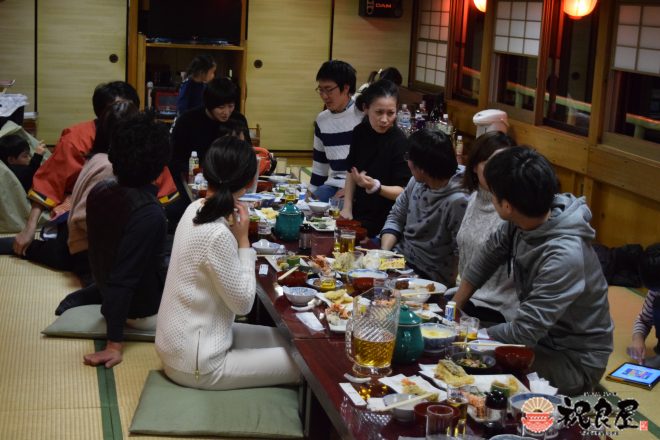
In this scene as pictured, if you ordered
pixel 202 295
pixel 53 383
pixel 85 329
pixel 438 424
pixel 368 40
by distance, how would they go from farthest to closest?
pixel 368 40 < pixel 85 329 < pixel 53 383 < pixel 202 295 < pixel 438 424

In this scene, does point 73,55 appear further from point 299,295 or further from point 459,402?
point 459,402

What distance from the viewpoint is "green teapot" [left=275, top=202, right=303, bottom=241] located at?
4188 mm

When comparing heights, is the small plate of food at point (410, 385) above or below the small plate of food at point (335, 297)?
below

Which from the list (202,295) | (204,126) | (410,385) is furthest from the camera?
(204,126)

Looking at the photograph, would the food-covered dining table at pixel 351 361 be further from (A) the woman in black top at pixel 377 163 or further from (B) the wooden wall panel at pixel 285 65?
(B) the wooden wall panel at pixel 285 65

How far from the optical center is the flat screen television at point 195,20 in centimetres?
962

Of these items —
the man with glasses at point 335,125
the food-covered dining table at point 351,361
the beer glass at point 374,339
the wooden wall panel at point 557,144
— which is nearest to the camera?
the food-covered dining table at point 351,361

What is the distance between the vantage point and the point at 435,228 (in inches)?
161

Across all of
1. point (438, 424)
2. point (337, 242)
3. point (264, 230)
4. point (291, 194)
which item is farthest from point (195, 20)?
point (438, 424)

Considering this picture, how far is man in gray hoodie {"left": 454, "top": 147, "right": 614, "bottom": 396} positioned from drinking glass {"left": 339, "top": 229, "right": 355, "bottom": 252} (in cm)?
93

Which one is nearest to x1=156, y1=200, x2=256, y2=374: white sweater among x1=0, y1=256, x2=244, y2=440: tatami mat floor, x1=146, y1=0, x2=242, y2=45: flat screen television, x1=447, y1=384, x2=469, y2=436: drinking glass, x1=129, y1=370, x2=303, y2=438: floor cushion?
x1=129, y1=370, x2=303, y2=438: floor cushion

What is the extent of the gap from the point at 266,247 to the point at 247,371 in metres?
0.73

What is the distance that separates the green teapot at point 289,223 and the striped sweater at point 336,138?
1.37m

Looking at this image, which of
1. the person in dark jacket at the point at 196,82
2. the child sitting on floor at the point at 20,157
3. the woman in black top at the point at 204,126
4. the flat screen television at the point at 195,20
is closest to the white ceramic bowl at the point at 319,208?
the woman in black top at the point at 204,126
